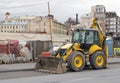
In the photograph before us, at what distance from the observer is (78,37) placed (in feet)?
84.9

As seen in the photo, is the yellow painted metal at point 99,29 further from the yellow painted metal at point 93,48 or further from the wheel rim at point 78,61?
the wheel rim at point 78,61

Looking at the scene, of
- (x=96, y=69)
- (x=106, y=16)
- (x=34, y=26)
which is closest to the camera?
(x=96, y=69)

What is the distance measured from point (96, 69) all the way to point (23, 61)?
9802mm

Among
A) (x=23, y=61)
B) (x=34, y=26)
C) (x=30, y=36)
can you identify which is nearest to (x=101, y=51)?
(x=23, y=61)

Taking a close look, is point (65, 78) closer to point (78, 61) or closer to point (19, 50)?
point (78, 61)

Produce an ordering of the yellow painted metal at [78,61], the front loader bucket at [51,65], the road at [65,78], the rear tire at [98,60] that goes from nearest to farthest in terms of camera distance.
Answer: the road at [65,78] → the front loader bucket at [51,65] → the yellow painted metal at [78,61] → the rear tire at [98,60]

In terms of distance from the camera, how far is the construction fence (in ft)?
107

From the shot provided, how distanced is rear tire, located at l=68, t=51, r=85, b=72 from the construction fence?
988 centimetres

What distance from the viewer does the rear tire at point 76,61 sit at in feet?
78.2

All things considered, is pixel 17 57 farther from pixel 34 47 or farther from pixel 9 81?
pixel 9 81

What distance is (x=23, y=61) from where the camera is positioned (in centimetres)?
3350

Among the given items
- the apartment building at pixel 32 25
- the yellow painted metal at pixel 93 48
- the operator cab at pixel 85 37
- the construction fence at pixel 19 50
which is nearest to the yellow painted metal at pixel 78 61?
the operator cab at pixel 85 37

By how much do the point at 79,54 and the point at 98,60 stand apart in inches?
79.8

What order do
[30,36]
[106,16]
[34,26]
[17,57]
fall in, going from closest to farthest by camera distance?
[17,57]
[30,36]
[34,26]
[106,16]
